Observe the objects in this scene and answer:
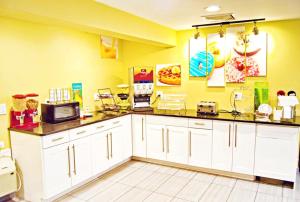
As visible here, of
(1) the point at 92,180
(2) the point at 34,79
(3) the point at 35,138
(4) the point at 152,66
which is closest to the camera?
(3) the point at 35,138

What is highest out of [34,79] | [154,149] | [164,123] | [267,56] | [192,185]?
[267,56]

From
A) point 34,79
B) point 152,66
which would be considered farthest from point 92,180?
point 152,66

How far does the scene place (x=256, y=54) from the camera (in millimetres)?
3828

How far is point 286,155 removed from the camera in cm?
315

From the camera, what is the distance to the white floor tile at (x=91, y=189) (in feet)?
10.2

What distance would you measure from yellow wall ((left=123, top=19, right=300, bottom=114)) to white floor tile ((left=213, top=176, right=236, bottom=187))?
116cm

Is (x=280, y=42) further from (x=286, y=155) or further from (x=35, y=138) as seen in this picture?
(x=35, y=138)

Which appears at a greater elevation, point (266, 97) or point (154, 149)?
point (266, 97)

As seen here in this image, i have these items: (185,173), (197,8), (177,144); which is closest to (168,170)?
(185,173)

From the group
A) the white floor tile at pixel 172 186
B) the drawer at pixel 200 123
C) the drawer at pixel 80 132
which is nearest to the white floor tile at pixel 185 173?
the white floor tile at pixel 172 186

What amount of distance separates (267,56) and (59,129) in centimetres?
317

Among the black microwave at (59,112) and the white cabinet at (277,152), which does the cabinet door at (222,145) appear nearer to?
the white cabinet at (277,152)

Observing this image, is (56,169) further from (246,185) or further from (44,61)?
(246,185)

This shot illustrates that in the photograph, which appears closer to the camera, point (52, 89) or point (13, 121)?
point (13, 121)
